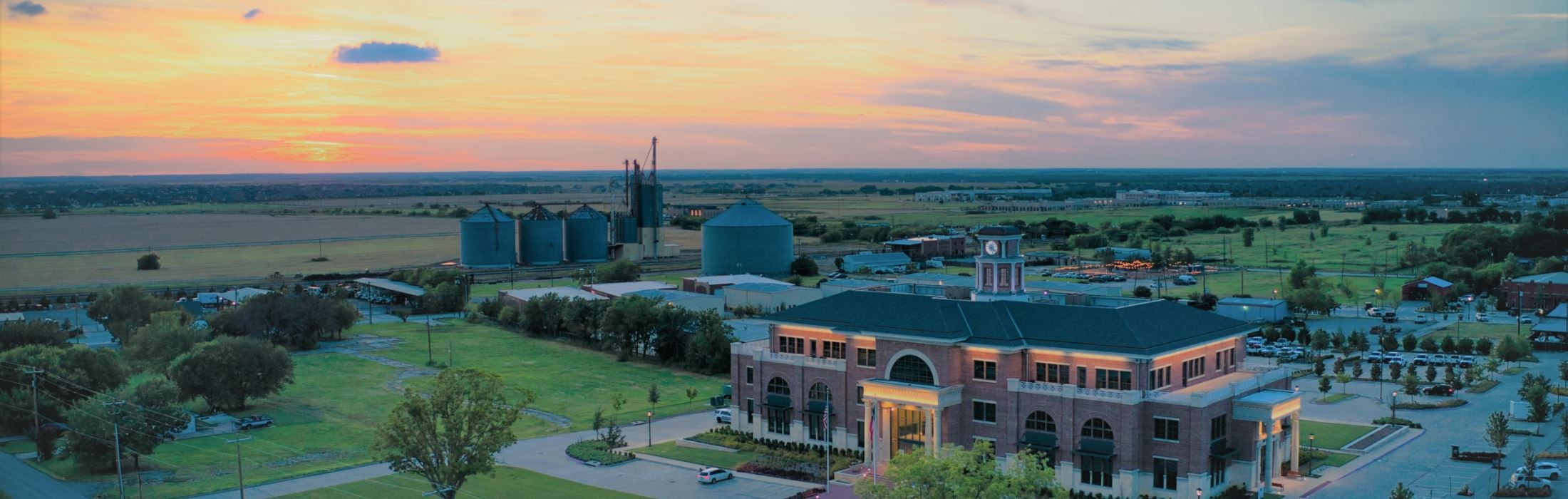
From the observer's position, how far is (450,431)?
50.5 metres

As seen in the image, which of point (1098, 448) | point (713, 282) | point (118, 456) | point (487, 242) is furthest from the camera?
point (487, 242)

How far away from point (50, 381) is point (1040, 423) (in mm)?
53518

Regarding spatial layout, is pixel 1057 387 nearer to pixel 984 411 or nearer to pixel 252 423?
pixel 984 411

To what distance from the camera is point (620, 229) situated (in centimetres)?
19512

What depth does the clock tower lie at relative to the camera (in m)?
63.0

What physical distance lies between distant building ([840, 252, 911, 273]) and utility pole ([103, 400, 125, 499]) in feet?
378

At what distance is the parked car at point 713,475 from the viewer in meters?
57.1

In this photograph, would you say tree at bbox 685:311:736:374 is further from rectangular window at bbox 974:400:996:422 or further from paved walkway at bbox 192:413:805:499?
rectangular window at bbox 974:400:996:422

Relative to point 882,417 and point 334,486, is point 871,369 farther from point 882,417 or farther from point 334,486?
point 334,486

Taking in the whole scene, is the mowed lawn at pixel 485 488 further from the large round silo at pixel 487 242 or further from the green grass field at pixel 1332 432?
the large round silo at pixel 487 242

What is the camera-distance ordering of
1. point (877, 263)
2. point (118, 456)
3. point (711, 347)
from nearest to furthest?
point (118, 456) → point (711, 347) → point (877, 263)

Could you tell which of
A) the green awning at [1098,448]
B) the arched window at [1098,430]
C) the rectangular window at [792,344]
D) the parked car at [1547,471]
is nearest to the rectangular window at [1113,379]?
the arched window at [1098,430]

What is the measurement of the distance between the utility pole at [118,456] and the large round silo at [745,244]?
10124cm

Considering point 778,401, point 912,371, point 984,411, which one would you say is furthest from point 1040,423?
point 778,401
